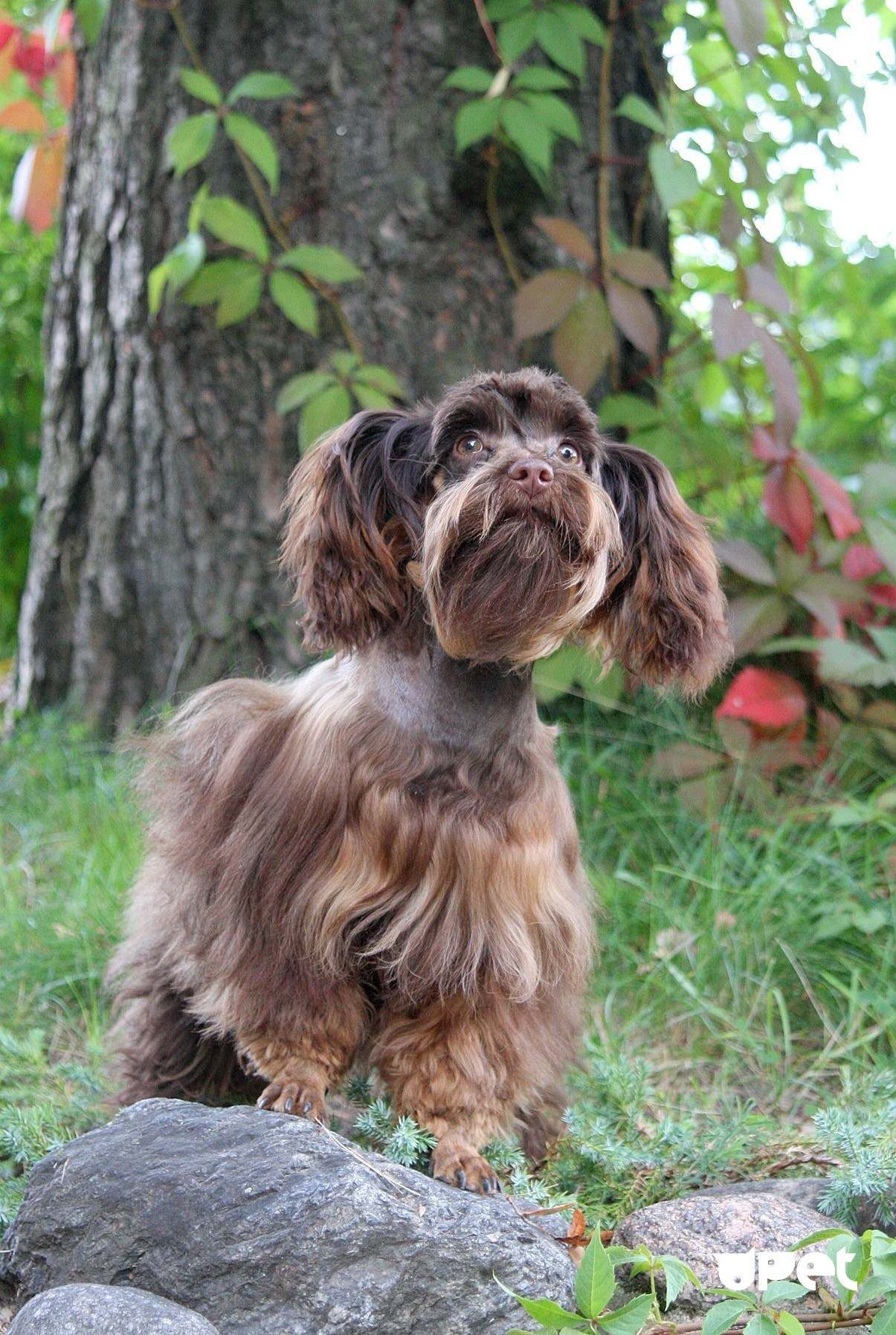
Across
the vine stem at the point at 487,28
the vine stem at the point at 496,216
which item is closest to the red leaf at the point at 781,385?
the vine stem at the point at 496,216

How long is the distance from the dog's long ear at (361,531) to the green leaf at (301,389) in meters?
1.24

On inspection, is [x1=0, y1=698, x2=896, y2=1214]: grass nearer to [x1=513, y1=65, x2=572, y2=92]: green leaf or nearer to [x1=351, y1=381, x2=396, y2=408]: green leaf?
[x1=351, y1=381, x2=396, y2=408]: green leaf

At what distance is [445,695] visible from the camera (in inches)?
97.3

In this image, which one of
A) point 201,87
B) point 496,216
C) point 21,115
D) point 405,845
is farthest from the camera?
point 21,115

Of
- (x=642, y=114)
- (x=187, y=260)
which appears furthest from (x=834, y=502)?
(x=187, y=260)

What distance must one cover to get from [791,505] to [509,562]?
1.81m

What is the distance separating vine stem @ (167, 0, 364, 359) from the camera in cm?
400

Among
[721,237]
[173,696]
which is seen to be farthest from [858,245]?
[173,696]

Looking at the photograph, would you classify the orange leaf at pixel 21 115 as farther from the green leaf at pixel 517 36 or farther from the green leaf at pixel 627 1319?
the green leaf at pixel 627 1319

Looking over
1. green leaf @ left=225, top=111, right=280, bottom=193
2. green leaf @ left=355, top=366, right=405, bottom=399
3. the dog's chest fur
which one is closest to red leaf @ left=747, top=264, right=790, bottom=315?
green leaf @ left=355, top=366, right=405, bottom=399

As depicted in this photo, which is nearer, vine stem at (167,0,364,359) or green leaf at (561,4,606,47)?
green leaf at (561,4,606,47)

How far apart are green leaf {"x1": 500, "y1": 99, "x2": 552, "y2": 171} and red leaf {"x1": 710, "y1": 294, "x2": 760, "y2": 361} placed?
55cm

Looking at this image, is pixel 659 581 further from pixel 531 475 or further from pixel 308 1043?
pixel 308 1043

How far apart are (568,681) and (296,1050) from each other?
130 cm
